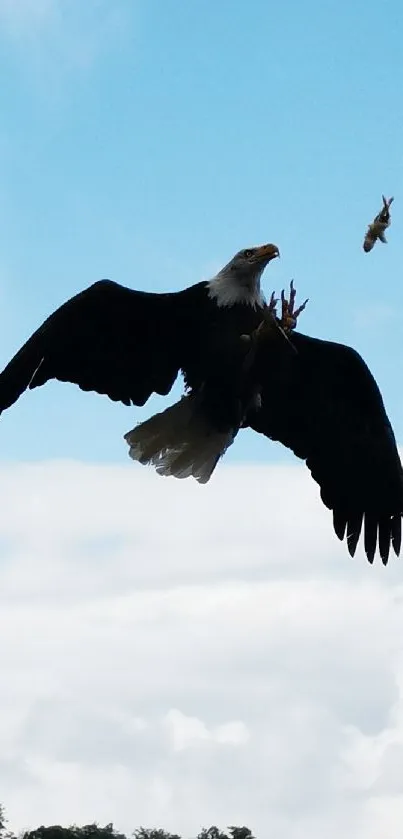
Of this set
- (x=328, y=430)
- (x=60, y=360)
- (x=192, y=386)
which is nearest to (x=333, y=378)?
(x=328, y=430)

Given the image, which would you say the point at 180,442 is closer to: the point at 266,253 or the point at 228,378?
the point at 228,378

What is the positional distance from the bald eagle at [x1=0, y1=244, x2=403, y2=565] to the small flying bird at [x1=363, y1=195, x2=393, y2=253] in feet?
1.83

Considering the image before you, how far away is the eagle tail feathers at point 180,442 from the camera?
11.4m

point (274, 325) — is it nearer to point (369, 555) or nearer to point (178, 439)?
point (178, 439)

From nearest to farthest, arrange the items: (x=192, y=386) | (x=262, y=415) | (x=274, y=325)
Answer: (x=274, y=325)
(x=192, y=386)
(x=262, y=415)

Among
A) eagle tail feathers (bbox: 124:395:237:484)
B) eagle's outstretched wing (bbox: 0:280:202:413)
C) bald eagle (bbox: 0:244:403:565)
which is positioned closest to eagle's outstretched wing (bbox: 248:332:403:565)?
bald eagle (bbox: 0:244:403:565)

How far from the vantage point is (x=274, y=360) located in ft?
37.6

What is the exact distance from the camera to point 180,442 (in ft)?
37.7

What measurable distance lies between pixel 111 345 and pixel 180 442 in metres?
0.85

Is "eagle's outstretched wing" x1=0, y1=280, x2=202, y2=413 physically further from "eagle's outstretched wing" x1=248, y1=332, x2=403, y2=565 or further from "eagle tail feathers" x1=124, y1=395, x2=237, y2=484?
"eagle's outstretched wing" x1=248, y1=332, x2=403, y2=565

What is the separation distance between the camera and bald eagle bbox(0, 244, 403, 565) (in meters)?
10.9

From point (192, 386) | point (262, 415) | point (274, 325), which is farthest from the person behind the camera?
point (262, 415)

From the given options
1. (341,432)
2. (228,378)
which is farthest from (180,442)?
(341,432)

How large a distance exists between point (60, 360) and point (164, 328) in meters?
0.77
